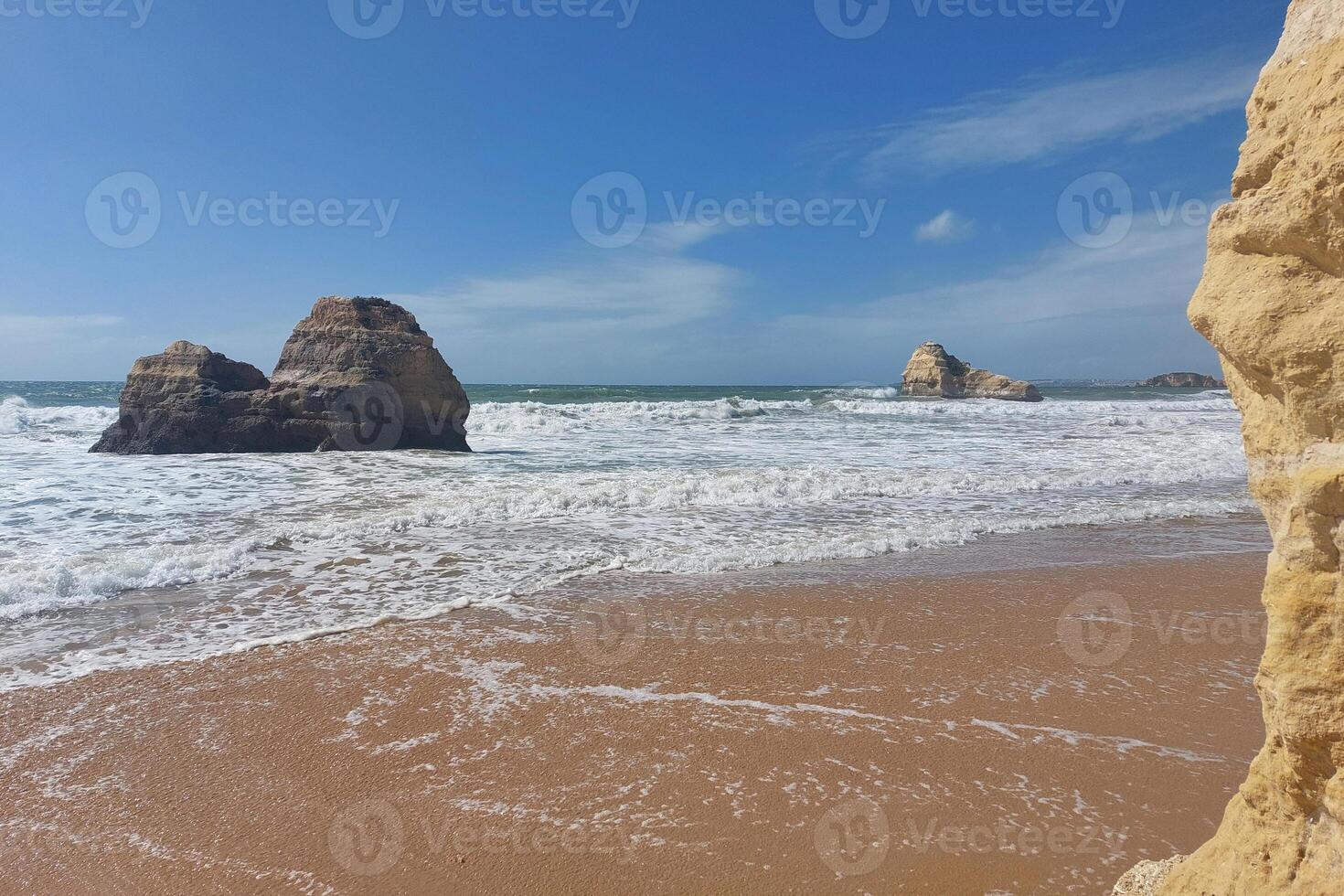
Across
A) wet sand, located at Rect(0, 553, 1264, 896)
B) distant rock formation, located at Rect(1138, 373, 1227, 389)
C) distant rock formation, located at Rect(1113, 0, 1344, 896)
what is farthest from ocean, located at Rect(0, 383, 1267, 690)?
distant rock formation, located at Rect(1138, 373, 1227, 389)

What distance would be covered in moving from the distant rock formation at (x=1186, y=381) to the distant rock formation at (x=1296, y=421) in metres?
83.7

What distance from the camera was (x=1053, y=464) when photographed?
45.6ft

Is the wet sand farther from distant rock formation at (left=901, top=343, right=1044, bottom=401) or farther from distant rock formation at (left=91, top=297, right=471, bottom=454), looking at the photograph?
distant rock formation at (left=901, top=343, right=1044, bottom=401)

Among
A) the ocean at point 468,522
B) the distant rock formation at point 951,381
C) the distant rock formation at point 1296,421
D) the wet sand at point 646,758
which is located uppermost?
the distant rock formation at point 951,381

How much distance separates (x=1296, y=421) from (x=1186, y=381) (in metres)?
89.2

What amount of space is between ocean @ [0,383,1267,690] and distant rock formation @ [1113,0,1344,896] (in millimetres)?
4635

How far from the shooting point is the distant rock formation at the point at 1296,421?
57.5 inches

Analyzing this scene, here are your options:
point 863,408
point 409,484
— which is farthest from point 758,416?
point 409,484

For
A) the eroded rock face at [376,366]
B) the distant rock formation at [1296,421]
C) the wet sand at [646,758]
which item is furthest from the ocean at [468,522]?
the distant rock formation at [1296,421]

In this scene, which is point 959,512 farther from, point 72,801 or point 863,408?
point 863,408

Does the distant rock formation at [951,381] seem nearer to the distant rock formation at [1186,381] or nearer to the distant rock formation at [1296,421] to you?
the distant rock formation at [1186,381]

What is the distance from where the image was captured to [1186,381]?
247 feet

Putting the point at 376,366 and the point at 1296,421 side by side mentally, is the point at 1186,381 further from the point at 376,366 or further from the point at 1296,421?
the point at 1296,421

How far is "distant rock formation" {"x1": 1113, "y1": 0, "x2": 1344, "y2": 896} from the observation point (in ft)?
4.79
